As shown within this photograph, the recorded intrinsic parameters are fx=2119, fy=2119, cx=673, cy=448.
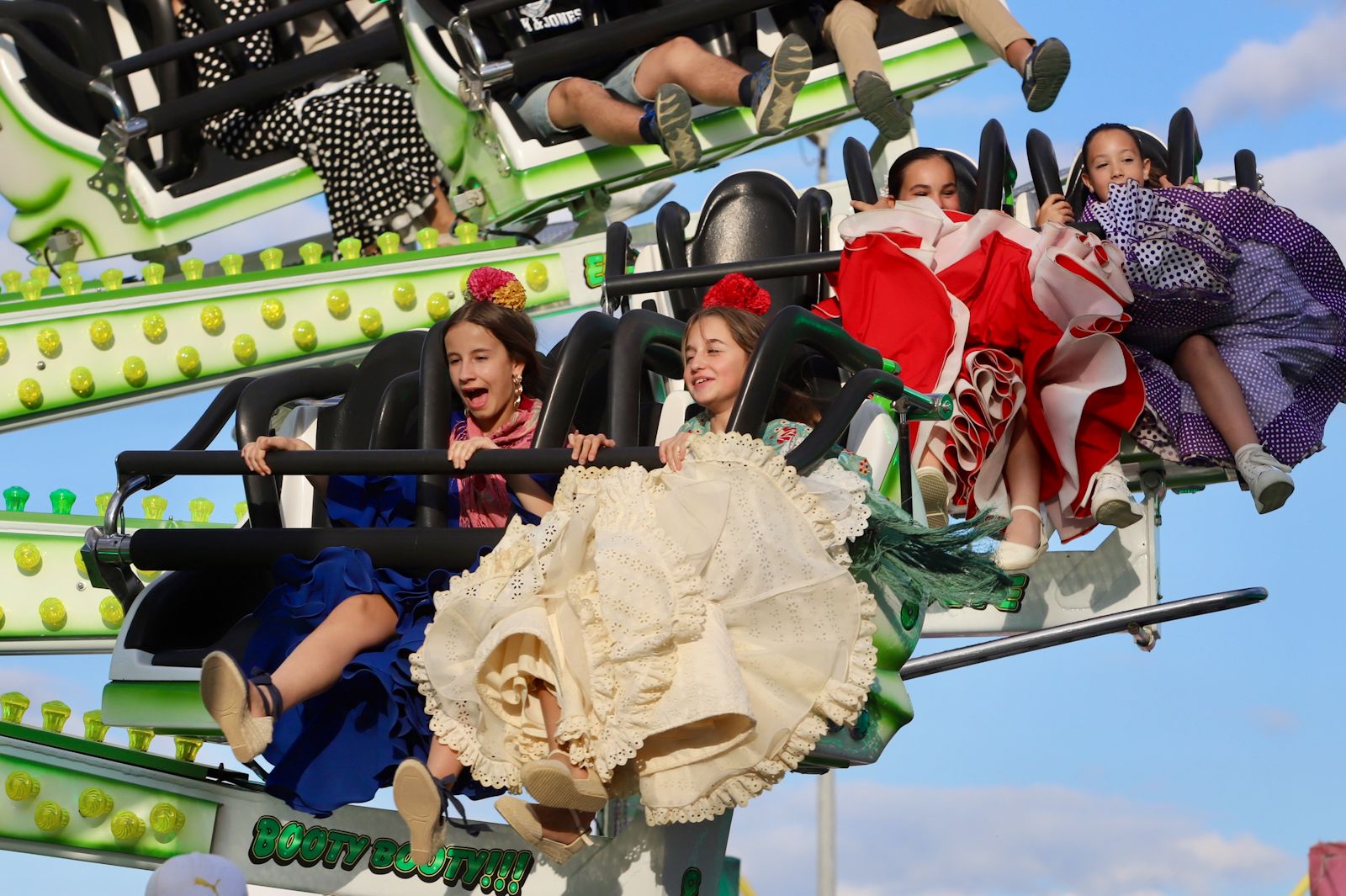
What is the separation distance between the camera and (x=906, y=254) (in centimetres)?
464

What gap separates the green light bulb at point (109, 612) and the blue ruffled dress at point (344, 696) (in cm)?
193

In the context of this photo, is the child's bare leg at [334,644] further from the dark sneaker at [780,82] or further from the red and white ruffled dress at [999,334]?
the dark sneaker at [780,82]

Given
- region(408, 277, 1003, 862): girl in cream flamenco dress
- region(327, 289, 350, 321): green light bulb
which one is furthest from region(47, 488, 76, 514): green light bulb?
region(408, 277, 1003, 862): girl in cream flamenco dress

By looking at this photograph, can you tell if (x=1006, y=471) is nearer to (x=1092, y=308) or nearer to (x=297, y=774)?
(x=1092, y=308)

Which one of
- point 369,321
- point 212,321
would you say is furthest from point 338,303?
point 212,321

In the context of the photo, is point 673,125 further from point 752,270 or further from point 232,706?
point 232,706

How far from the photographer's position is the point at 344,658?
3.59 meters

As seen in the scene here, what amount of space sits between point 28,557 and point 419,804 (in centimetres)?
266

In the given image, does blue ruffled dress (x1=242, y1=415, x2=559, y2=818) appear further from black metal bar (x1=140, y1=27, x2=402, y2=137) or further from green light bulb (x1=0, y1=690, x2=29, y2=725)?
black metal bar (x1=140, y1=27, x2=402, y2=137)

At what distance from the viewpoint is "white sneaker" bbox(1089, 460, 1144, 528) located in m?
4.66

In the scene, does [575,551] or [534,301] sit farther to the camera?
[534,301]

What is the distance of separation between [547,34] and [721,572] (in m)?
4.34

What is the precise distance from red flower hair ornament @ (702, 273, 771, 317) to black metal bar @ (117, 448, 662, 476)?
60 cm

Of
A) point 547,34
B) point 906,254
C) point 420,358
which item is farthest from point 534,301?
point 420,358
